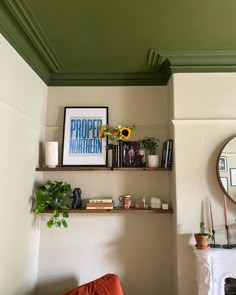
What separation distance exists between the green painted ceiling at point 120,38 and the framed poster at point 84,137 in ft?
1.18

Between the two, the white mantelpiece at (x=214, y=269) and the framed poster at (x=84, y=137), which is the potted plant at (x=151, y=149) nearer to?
the framed poster at (x=84, y=137)

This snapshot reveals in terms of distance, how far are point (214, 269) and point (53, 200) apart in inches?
60.4

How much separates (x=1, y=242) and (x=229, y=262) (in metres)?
1.80

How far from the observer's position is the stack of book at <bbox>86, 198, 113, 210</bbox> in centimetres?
244

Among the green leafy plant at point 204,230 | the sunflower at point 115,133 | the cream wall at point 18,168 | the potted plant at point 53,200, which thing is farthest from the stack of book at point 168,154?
the cream wall at point 18,168

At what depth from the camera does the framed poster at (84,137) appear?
8.63 feet

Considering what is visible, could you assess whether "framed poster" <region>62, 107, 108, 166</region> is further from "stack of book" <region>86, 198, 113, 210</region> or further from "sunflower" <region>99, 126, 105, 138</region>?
"stack of book" <region>86, 198, 113, 210</region>

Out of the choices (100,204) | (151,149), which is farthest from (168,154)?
(100,204)

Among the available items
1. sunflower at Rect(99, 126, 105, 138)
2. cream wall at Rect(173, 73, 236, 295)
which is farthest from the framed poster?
cream wall at Rect(173, 73, 236, 295)

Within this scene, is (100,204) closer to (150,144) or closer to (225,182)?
(150,144)

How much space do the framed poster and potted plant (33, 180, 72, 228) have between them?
0.27 metres

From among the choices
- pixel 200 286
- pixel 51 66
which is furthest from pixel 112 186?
pixel 51 66

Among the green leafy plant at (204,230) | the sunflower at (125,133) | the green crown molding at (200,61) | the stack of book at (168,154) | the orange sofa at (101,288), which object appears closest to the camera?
the orange sofa at (101,288)

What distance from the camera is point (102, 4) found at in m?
1.73
